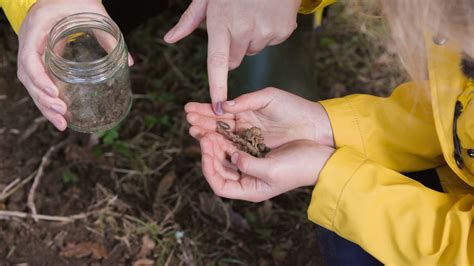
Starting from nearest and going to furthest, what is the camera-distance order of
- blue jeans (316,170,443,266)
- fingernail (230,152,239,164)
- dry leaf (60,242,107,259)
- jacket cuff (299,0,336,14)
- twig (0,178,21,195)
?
fingernail (230,152,239,164), blue jeans (316,170,443,266), jacket cuff (299,0,336,14), dry leaf (60,242,107,259), twig (0,178,21,195)

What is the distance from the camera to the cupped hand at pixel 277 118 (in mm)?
1500

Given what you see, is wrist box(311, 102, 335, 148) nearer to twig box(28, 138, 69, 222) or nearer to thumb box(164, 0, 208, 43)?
thumb box(164, 0, 208, 43)

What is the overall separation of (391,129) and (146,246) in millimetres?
769

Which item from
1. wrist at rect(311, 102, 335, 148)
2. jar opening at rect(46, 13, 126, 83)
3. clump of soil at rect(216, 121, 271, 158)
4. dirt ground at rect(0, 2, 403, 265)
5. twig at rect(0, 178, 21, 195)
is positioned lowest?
twig at rect(0, 178, 21, 195)

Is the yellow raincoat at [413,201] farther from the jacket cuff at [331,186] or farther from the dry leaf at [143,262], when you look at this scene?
the dry leaf at [143,262]

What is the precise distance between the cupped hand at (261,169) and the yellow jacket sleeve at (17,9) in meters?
0.54

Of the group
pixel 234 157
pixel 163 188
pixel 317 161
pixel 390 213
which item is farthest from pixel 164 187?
pixel 390 213

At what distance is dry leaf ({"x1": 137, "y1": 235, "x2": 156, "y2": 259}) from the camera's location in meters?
1.81

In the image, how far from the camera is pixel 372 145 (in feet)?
5.14

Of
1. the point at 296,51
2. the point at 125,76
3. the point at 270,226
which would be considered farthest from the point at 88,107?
the point at 296,51

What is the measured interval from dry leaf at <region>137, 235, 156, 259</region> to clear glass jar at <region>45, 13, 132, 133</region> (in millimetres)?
416

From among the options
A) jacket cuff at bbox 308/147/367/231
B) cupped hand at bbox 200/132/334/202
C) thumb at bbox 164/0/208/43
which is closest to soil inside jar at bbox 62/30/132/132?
thumb at bbox 164/0/208/43

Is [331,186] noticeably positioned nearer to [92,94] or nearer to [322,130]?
[322,130]

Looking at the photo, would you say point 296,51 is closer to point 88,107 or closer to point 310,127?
point 310,127
